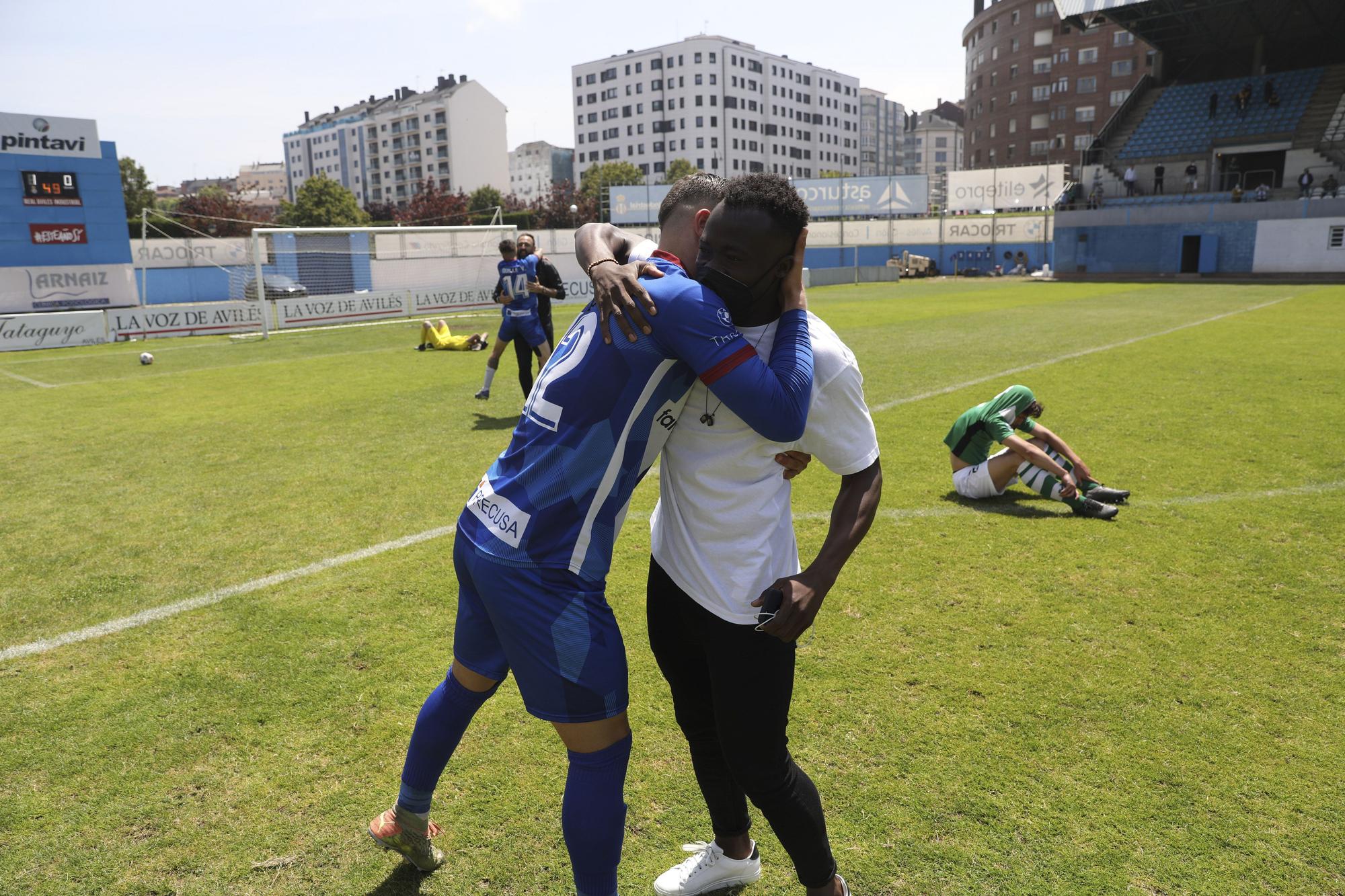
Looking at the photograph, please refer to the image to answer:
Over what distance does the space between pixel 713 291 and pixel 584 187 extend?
9176cm

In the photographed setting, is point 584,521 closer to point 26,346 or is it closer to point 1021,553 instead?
point 1021,553

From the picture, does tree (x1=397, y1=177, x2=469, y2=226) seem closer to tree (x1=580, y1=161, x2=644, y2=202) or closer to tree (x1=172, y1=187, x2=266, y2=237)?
tree (x1=172, y1=187, x2=266, y2=237)

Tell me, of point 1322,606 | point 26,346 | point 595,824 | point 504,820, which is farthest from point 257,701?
point 26,346

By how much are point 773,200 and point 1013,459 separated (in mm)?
5230

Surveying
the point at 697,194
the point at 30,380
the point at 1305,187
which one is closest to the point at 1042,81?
the point at 1305,187

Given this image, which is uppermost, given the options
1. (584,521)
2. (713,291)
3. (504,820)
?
(713,291)

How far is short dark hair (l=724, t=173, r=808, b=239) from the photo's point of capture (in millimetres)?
1976

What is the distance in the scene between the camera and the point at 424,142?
116188 millimetres

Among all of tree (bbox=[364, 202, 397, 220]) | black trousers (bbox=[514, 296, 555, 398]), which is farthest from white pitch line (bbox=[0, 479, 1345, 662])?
tree (bbox=[364, 202, 397, 220])

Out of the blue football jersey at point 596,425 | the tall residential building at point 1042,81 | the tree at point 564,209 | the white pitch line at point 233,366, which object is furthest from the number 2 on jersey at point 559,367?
the tall residential building at point 1042,81

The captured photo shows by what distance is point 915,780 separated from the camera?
3.19 m

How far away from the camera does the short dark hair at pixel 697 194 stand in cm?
221

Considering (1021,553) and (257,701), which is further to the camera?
(1021,553)

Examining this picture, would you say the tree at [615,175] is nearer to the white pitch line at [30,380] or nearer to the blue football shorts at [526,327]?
the white pitch line at [30,380]
